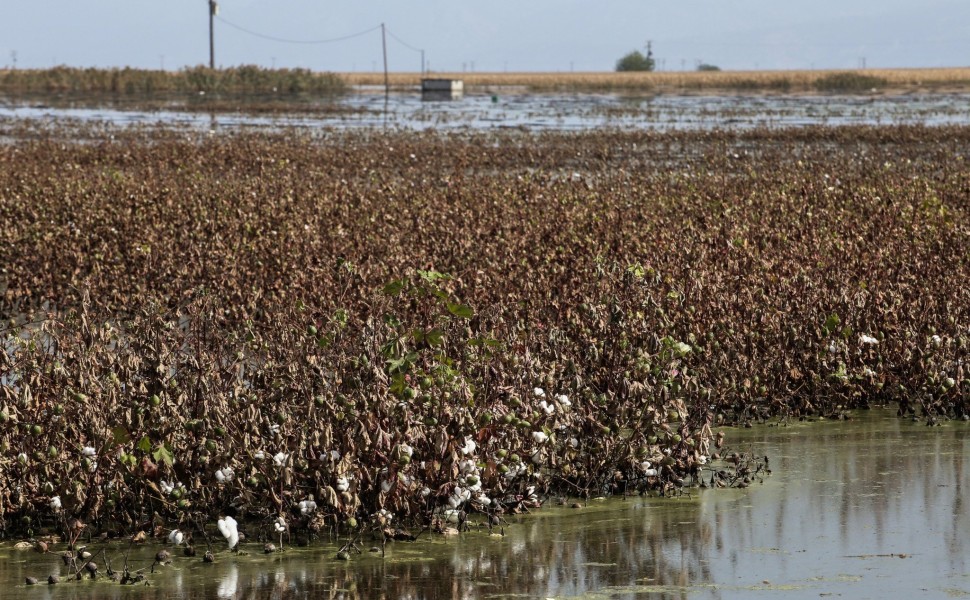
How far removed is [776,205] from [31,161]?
13.0 m

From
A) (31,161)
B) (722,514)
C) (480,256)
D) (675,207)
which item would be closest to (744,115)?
(31,161)

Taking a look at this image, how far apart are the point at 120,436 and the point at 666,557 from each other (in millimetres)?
2460

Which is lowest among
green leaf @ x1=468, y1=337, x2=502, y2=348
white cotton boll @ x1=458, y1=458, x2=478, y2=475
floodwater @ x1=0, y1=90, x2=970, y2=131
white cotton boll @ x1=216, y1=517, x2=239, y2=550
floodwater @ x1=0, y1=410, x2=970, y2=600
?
floodwater @ x1=0, y1=410, x2=970, y2=600

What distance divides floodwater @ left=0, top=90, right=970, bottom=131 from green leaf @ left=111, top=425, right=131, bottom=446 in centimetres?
3353

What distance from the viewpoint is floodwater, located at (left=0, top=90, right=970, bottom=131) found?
4209cm

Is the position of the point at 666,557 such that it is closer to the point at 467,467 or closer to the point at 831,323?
the point at 467,467

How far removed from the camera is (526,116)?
167 ft

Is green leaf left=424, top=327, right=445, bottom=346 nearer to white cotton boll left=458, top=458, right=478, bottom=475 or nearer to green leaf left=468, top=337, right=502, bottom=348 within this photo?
green leaf left=468, top=337, right=502, bottom=348

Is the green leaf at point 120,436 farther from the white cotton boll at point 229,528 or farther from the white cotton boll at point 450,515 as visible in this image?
the white cotton boll at point 450,515

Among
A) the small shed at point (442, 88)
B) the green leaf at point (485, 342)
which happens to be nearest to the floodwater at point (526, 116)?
the small shed at point (442, 88)

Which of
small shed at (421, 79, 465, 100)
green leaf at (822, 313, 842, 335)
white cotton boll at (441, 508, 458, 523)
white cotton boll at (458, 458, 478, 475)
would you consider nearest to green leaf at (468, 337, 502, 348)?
white cotton boll at (458, 458, 478, 475)

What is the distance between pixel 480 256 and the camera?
11375 millimetres

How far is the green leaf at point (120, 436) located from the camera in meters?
5.99

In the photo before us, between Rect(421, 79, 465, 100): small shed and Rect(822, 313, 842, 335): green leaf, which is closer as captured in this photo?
Rect(822, 313, 842, 335): green leaf
